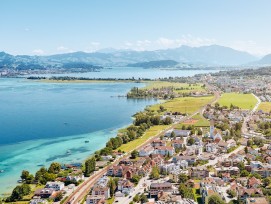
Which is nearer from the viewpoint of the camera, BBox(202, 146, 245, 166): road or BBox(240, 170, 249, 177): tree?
BBox(240, 170, 249, 177): tree

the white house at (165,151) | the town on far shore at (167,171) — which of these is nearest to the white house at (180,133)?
the town on far shore at (167,171)

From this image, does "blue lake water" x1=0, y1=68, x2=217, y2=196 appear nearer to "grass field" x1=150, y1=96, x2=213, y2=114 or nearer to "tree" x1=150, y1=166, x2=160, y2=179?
"grass field" x1=150, y1=96, x2=213, y2=114

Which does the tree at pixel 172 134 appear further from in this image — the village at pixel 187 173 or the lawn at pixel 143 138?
the lawn at pixel 143 138

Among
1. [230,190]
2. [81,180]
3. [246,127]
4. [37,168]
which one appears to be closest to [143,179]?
[81,180]

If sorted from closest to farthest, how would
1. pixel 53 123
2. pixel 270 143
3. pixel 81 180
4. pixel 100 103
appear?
pixel 81 180 → pixel 270 143 → pixel 53 123 → pixel 100 103

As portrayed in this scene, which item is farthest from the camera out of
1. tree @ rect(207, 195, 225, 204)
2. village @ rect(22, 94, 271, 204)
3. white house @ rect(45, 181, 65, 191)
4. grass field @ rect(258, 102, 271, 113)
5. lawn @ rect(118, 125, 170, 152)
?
grass field @ rect(258, 102, 271, 113)

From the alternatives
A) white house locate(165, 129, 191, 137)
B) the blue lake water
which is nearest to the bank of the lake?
the blue lake water

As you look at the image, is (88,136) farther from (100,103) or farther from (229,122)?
(100,103)
